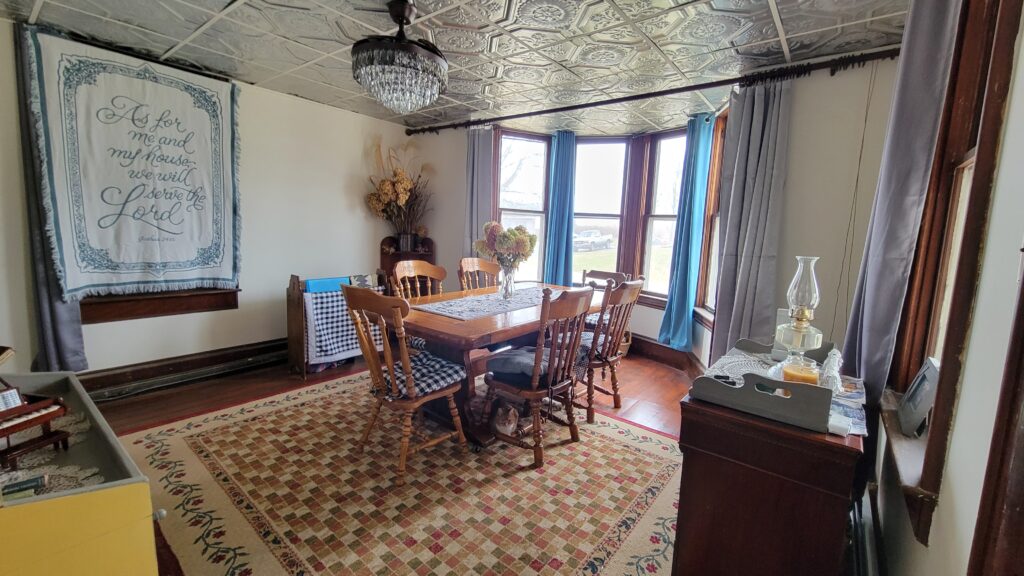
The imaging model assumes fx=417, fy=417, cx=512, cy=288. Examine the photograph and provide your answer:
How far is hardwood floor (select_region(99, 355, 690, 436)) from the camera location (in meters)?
2.61

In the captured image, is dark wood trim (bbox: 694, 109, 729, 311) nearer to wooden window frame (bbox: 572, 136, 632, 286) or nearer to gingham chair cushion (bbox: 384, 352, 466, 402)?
wooden window frame (bbox: 572, 136, 632, 286)

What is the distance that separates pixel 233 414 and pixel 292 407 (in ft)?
1.08

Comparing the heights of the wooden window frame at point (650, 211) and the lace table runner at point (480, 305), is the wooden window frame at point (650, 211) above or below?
above

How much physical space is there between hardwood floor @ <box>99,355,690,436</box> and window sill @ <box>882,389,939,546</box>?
4.86ft

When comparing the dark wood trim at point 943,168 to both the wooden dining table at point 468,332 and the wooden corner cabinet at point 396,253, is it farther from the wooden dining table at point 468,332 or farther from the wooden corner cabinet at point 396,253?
the wooden corner cabinet at point 396,253

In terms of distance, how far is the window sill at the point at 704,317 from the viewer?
334 cm

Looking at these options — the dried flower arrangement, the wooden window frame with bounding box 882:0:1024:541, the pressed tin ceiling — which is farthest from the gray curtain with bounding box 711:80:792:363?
the dried flower arrangement

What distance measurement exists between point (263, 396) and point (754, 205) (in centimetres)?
351

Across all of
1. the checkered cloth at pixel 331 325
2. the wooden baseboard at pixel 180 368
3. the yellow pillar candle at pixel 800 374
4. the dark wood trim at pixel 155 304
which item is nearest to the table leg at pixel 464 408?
the checkered cloth at pixel 331 325

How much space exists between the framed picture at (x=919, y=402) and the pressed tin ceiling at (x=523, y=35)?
63.3 inches

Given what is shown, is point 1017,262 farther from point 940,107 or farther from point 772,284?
point 772,284

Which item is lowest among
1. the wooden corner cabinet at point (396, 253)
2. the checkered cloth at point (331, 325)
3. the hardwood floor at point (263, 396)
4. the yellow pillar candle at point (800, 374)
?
the hardwood floor at point (263, 396)

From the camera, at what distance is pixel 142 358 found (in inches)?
117

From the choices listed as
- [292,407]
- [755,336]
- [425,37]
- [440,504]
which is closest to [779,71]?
[755,336]
